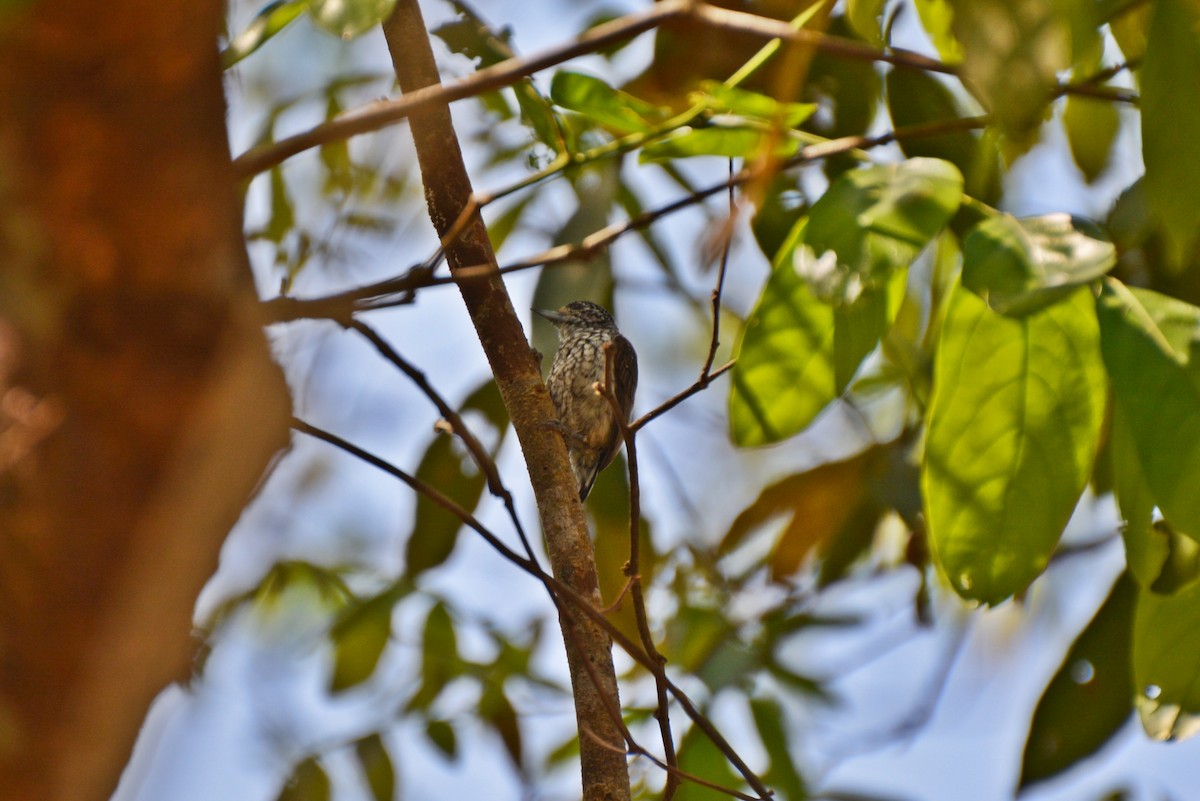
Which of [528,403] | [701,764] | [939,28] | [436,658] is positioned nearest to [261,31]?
[528,403]

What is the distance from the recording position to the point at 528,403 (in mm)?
2258

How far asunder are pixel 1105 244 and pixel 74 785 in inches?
49.7

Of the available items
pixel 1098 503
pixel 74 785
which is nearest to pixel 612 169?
pixel 1098 503

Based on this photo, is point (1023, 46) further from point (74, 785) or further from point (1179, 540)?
point (1179, 540)

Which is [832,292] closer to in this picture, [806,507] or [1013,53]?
[1013,53]

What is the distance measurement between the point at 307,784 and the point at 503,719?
0.56 metres

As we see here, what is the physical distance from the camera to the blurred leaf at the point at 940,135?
2578mm

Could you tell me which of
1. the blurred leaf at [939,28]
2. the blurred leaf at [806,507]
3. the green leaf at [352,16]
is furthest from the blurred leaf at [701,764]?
the green leaf at [352,16]

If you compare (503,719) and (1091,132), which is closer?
(1091,132)

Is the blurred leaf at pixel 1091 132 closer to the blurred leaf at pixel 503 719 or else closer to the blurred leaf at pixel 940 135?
the blurred leaf at pixel 940 135

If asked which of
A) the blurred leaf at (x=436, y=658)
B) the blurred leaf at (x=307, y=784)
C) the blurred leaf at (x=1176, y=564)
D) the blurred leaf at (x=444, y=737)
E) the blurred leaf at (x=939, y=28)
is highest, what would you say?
the blurred leaf at (x=939, y=28)

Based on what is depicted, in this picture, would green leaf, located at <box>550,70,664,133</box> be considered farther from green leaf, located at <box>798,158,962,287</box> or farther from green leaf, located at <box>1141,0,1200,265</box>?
green leaf, located at <box>1141,0,1200,265</box>

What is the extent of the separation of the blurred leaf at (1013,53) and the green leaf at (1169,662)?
1210 millimetres

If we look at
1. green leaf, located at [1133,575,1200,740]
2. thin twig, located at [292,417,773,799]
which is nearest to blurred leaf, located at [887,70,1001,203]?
green leaf, located at [1133,575,1200,740]
